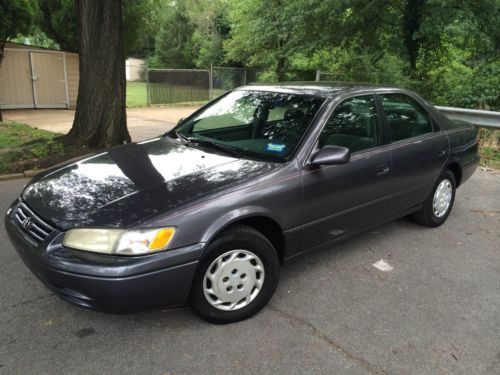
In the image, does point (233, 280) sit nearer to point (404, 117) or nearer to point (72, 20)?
point (404, 117)

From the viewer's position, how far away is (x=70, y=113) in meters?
15.0

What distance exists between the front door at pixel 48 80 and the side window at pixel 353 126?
14.5 m

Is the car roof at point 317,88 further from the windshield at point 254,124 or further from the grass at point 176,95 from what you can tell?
the grass at point 176,95

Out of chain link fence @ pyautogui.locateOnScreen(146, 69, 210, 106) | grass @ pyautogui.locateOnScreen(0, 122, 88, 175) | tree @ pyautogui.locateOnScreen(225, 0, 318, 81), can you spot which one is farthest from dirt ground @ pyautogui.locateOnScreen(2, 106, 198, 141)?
tree @ pyautogui.locateOnScreen(225, 0, 318, 81)

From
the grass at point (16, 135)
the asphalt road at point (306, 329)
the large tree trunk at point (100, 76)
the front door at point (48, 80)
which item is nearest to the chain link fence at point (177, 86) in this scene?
the front door at point (48, 80)

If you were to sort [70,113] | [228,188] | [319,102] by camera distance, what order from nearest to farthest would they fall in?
[228,188]
[319,102]
[70,113]

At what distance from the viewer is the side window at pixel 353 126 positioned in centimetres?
362

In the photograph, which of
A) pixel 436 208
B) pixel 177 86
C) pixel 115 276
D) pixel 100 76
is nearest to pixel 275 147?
pixel 115 276

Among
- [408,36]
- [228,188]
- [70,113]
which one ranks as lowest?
[70,113]

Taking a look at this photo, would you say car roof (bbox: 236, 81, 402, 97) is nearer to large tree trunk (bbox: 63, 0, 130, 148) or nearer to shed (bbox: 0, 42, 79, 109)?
large tree trunk (bbox: 63, 0, 130, 148)

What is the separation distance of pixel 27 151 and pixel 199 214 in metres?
5.43

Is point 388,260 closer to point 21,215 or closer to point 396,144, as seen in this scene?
point 396,144

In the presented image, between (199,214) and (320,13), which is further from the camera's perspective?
(320,13)

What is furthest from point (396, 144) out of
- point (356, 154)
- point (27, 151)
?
point (27, 151)
